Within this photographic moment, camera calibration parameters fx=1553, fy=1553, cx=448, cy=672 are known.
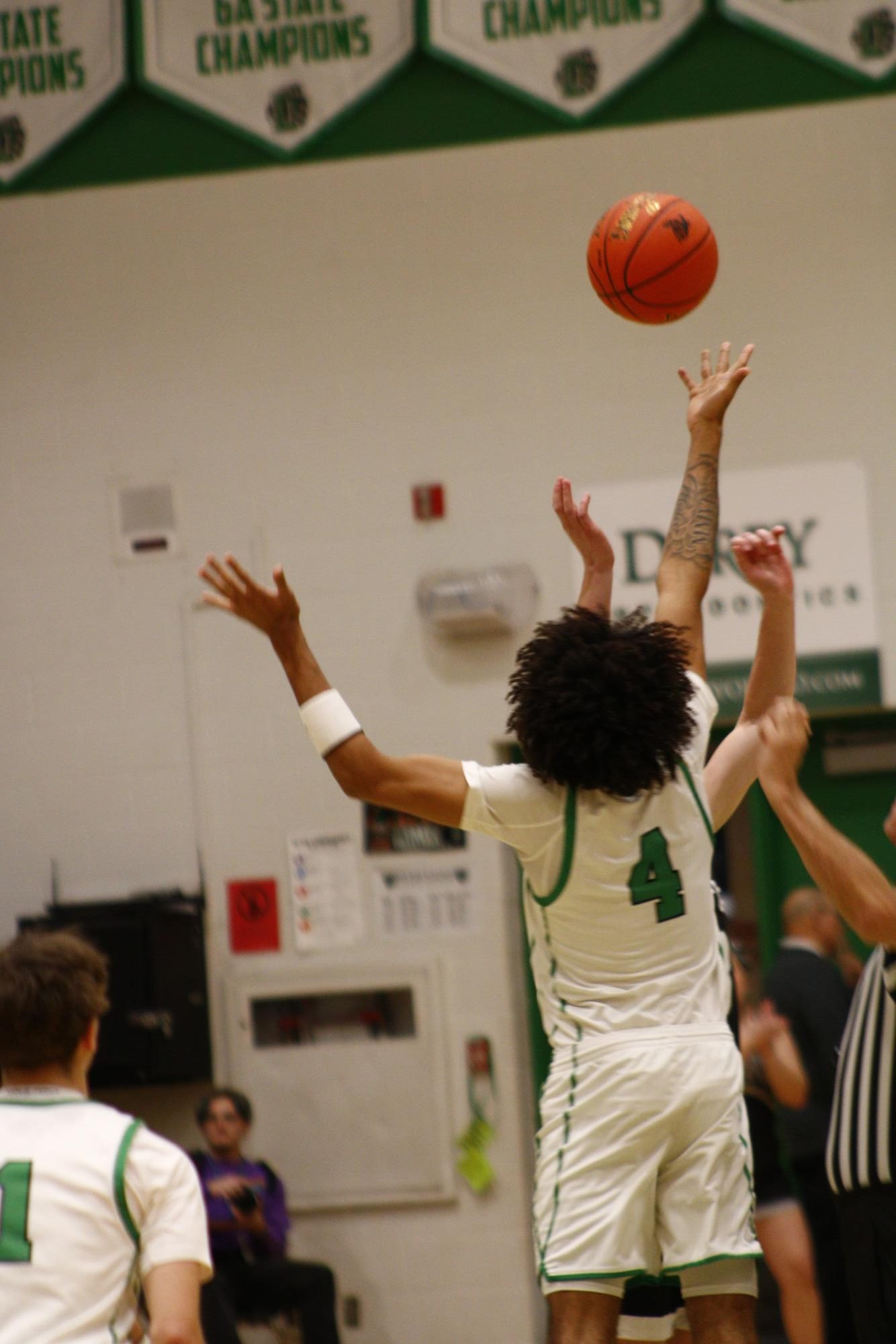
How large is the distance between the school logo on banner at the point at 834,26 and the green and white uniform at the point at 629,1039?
185 inches

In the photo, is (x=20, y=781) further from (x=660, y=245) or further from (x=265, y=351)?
(x=660, y=245)

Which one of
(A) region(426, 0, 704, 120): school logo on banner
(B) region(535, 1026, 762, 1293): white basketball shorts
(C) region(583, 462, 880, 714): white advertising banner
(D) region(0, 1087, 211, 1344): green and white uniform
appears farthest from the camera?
(A) region(426, 0, 704, 120): school logo on banner

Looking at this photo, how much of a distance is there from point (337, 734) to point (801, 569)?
411 cm

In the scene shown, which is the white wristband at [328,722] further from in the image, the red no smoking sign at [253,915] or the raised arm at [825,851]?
the red no smoking sign at [253,915]

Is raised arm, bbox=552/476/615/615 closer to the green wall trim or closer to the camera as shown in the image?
the camera

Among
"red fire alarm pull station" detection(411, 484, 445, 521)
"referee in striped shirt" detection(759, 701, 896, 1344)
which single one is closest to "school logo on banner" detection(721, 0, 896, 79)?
"red fire alarm pull station" detection(411, 484, 445, 521)

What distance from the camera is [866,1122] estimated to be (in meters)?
3.05

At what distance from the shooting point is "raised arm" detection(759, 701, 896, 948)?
277 cm

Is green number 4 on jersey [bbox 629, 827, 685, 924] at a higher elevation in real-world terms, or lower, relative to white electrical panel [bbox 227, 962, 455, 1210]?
higher

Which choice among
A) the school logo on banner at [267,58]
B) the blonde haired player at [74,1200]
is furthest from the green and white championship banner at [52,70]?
the blonde haired player at [74,1200]

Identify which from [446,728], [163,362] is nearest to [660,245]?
[446,728]

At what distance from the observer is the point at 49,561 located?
6973mm

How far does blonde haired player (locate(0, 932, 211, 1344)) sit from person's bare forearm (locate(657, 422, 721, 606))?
58.8 inches

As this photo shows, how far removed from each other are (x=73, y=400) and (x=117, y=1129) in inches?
206
